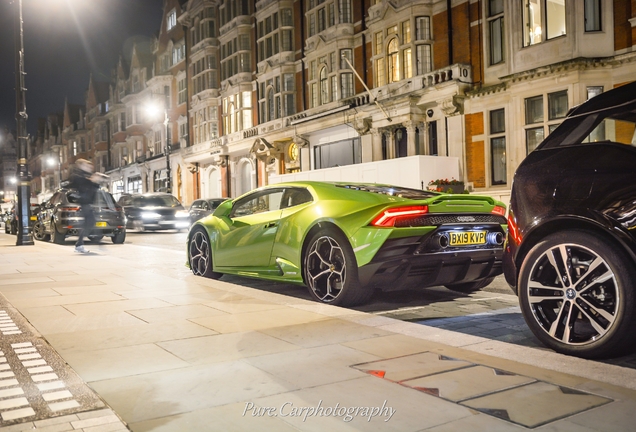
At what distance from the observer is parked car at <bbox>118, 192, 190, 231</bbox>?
81.7ft

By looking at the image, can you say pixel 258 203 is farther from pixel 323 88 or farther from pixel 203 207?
pixel 323 88

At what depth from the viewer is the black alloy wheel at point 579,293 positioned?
3.77 metres

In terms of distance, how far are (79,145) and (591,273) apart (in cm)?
8154

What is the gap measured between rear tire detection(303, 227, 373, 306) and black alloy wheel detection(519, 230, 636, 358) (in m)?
2.00

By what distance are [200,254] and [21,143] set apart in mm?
12794

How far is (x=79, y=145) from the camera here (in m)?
78.4

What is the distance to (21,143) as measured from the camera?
18953 millimetres

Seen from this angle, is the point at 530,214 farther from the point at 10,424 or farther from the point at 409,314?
the point at 10,424

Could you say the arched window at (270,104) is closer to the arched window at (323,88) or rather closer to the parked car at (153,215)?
the arched window at (323,88)

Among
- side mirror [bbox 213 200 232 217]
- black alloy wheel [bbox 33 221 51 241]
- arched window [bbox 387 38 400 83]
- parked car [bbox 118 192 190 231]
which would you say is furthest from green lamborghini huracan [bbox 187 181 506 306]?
arched window [bbox 387 38 400 83]

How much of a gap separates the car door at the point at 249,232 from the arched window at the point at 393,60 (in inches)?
735

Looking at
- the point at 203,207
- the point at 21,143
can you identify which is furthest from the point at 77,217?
the point at 203,207

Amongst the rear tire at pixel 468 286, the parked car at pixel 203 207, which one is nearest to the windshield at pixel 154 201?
the parked car at pixel 203 207

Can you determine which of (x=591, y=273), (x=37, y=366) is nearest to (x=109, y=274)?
(x=37, y=366)
